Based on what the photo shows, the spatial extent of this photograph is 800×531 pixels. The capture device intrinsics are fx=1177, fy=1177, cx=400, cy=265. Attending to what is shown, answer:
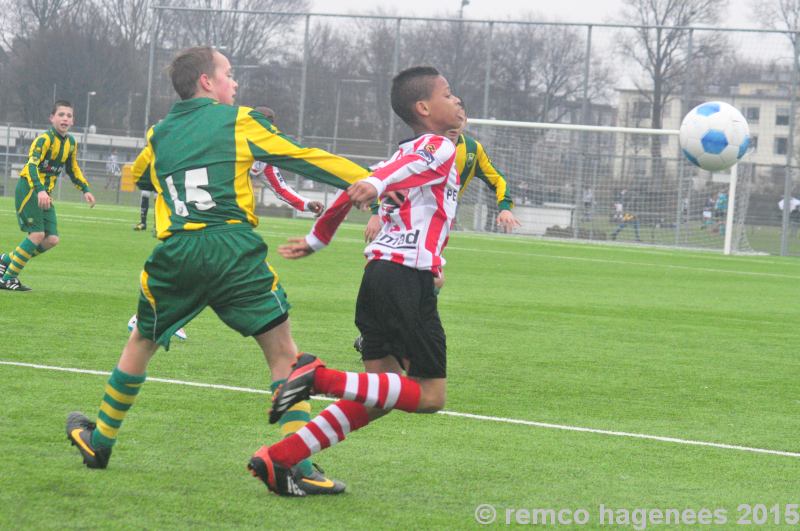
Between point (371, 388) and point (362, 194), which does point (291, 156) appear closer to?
point (362, 194)

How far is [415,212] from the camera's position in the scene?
4719mm

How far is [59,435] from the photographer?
5.34 m

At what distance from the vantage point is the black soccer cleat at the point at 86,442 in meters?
4.77

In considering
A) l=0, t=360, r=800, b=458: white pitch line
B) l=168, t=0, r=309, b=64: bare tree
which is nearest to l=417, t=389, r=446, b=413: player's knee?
l=0, t=360, r=800, b=458: white pitch line

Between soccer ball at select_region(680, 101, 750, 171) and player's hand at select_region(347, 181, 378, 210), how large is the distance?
1710cm

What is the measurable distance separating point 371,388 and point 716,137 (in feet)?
56.2

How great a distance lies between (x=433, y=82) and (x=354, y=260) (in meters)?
14.2

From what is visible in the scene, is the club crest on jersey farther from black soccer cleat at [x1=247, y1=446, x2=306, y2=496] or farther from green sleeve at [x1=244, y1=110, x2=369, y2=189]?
black soccer cleat at [x1=247, y1=446, x2=306, y2=496]

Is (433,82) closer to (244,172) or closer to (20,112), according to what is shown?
(244,172)

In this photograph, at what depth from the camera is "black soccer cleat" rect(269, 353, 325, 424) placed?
430cm

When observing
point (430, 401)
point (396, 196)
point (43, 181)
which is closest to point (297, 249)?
point (396, 196)

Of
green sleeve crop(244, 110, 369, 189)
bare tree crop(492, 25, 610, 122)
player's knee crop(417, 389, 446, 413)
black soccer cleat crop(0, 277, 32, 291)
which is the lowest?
player's knee crop(417, 389, 446, 413)

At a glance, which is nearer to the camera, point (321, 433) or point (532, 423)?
point (321, 433)

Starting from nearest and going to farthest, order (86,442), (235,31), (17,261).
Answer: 1. (86,442)
2. (17,261)
3. (235,31)
